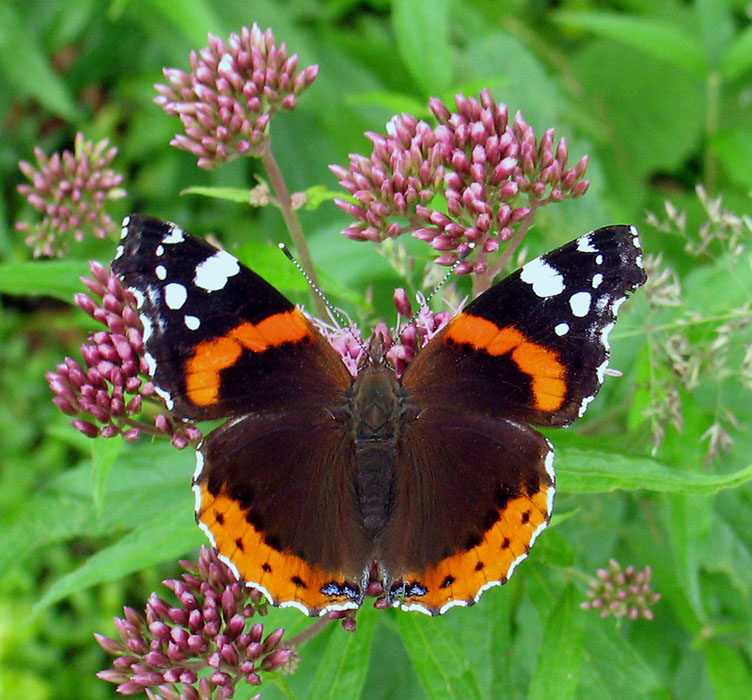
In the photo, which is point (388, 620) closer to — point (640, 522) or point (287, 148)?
point (640, 522)

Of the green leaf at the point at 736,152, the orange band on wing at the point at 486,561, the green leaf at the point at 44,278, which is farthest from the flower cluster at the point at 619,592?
the green leaf at the point at 736,152

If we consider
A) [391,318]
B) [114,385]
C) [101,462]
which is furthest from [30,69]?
[101,462]

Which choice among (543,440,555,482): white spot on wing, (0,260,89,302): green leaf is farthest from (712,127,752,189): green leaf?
(0,260,89,302): green leaf

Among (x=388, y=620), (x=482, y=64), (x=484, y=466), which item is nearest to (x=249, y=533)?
(x=484, y=466)

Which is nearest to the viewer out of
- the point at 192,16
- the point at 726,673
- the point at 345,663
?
the point at 345,663

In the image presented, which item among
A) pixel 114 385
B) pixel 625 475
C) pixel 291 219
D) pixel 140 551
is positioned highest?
pixel 291 219

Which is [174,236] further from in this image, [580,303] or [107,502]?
[107,502]

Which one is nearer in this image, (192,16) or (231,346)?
(231,346)
